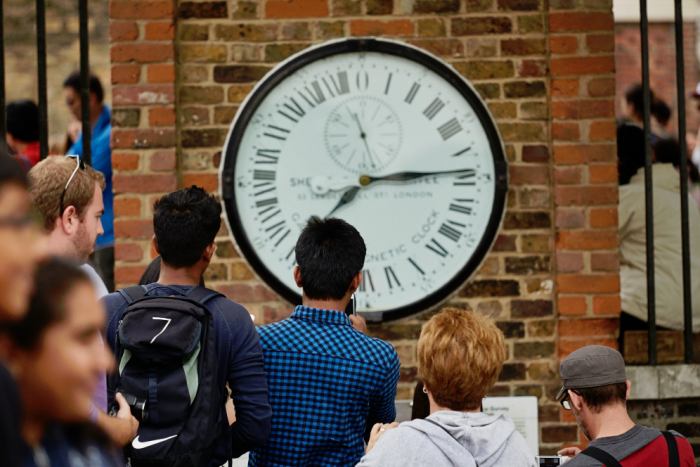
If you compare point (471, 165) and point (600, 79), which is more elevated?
point (600, 79)

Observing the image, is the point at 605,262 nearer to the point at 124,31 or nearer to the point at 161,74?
the point at 161,74

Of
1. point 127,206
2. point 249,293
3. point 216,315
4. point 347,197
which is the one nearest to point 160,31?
point 127,206

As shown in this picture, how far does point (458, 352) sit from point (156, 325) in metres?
0.75

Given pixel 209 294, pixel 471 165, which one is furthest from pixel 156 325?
pixel 471 165

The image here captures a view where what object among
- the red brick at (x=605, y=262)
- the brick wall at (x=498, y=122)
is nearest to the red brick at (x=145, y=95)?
the brick wall at (x=498, y=122)

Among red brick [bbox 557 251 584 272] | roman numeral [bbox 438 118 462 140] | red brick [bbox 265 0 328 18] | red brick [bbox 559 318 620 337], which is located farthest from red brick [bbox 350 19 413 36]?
red brick [bbox 559 318 620 337]

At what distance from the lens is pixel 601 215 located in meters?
3.16

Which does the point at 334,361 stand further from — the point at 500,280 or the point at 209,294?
the point at 500,280

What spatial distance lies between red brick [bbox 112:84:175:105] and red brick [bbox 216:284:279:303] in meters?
0.86

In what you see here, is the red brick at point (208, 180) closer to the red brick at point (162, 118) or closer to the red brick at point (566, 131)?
the red brick at point (162, 118)

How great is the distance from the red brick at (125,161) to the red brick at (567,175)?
1.83m

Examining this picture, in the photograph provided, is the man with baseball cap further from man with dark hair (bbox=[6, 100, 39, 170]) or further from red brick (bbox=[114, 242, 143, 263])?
man with dark hair (bbox=[6, 100, 39, 170])

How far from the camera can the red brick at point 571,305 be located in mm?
3139

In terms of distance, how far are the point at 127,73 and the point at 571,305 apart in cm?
219
